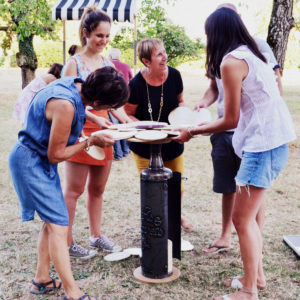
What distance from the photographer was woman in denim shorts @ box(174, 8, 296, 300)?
204cm

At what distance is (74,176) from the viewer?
9.22ft

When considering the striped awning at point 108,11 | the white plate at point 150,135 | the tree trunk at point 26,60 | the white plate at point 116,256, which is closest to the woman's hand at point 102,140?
the white plate at point 150,135

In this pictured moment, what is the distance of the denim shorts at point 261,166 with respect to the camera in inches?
83.1

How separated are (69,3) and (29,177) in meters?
8.24

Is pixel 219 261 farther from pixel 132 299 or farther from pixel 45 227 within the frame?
pixel 45 227

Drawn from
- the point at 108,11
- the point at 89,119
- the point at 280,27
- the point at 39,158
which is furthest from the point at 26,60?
the point at 39,158

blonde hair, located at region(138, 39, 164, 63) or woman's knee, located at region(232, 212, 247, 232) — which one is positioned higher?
blonde hair, located at region(138, 39, 164, 63)

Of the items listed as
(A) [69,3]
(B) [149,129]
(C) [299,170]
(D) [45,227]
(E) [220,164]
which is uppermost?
(A) [69,3]

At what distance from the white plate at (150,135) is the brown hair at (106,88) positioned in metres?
0.24

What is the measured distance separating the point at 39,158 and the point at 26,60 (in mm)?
14040

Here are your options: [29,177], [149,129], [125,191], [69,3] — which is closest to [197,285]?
[149,129]

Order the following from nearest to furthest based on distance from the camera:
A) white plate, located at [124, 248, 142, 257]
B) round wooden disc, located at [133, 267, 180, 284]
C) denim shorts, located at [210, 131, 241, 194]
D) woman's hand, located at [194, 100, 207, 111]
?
round wooden disc, located at [133, 267, 180, 284]
woman's hand, located at [194, 100, 207, 111]
denim shorts, located at [210, 131, 241, 194]
white plate, located at [124, 248, 142, 257]

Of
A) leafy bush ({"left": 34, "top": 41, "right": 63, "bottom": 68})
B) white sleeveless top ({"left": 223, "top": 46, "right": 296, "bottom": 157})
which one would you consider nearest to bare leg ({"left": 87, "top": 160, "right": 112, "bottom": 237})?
white sleeveless top ({"left": 223, "top": 46, "right": 296, "bottom": 157})

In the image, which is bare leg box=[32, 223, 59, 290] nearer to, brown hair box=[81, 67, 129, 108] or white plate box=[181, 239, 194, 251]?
brown hair box=[81, 67, 129, 108]
